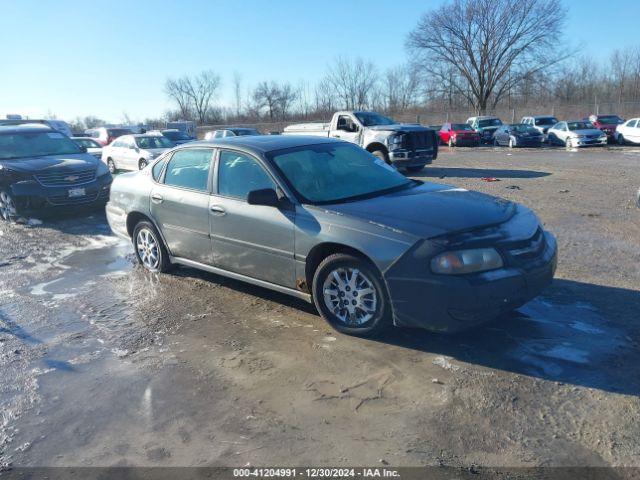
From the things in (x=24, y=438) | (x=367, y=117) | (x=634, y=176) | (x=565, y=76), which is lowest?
(x=24, y=438)

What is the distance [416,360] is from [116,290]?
3.63 m

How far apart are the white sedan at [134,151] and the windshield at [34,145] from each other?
22.4 ft

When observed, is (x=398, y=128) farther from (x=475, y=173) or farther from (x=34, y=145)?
(x=34, y=145)

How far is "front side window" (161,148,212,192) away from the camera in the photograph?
5574 millimetres

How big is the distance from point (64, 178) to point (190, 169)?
558 cm

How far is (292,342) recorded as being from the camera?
4.44 metres

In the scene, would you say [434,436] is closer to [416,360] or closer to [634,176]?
[416,360]

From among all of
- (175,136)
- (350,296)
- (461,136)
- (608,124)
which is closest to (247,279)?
(350,296)

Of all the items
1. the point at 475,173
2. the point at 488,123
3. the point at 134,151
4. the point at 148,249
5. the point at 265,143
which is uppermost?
the point at 488,123

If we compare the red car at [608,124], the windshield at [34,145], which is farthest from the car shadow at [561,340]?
the red car at [608,124]

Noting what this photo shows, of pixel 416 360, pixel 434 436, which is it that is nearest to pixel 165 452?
pixel 434 436

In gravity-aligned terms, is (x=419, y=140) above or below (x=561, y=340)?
above

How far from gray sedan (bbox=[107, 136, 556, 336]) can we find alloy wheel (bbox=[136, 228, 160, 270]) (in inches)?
1.7

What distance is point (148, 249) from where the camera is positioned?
645 centimetres
